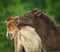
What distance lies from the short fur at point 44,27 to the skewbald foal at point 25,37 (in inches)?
4.0

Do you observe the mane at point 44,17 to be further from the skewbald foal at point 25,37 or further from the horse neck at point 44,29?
the skewbald foal at point 25,37

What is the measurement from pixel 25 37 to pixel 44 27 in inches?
16.4

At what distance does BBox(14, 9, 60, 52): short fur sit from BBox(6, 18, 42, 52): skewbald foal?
103mm

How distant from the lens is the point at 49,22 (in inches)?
392

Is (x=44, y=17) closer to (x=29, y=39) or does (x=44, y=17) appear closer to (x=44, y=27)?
(x=44, y=27)

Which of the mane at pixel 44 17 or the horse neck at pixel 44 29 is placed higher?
the mane at pixel 44 17

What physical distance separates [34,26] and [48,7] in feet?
47.3

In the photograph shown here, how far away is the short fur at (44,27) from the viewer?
989 cm

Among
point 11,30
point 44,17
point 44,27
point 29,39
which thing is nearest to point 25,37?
point 29,39

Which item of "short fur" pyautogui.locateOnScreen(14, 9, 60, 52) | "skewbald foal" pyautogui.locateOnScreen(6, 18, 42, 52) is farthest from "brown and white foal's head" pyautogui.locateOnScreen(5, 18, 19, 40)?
"short fur" pyautogui.locateOnScreen(14, 9, 60, 52)

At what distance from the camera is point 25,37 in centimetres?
1015

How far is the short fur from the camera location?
9.89m

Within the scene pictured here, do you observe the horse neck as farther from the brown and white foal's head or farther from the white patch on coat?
the brown and white foal's head

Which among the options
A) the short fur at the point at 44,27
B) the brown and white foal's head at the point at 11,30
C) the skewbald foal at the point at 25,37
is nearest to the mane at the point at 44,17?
the short fur at the point at 44,27
